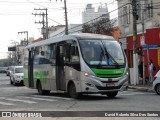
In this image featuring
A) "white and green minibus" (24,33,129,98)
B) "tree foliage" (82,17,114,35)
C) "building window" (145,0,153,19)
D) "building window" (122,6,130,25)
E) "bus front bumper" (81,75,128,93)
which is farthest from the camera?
"tree foliage" (82,17,114,35)

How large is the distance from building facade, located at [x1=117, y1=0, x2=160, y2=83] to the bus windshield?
9.80 m

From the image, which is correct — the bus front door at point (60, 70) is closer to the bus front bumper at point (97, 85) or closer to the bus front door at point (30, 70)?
the bus front bumper at point (97, 85)

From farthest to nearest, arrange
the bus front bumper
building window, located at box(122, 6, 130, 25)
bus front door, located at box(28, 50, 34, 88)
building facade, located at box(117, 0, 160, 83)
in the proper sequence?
1. building window, located at box(122, 6, 130, 25)
2. building facade, located at box(117, 0, 160, 83)
3. bus front door, located at box(28, 50, 34, 88)
4. the bus front bumper

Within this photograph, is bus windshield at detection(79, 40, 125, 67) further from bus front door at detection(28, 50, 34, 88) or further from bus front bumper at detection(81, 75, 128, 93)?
bus front door at detection(28, 50, 34, 88)

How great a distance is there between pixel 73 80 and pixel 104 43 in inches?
88.5

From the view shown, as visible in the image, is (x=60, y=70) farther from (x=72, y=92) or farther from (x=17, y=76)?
(x=17, y=76)

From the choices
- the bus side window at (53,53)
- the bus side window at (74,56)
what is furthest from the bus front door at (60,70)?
the bus side window at (74,56)

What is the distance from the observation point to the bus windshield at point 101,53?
55.4ft

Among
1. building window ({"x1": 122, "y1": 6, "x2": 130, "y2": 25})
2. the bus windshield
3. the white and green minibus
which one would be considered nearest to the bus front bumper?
the white and green minibus

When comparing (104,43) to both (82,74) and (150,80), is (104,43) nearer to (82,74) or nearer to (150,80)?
(82,74)

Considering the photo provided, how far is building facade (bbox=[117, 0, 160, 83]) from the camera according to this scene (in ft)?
97.0

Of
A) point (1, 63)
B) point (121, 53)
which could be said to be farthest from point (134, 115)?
point (1, 63)

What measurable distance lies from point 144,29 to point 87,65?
69.0 ft

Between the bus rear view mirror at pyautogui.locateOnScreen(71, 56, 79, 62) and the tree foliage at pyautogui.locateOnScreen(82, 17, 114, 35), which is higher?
the tree foliage at pyautogui.locateOnScreen(82, 17, 114, 35)
